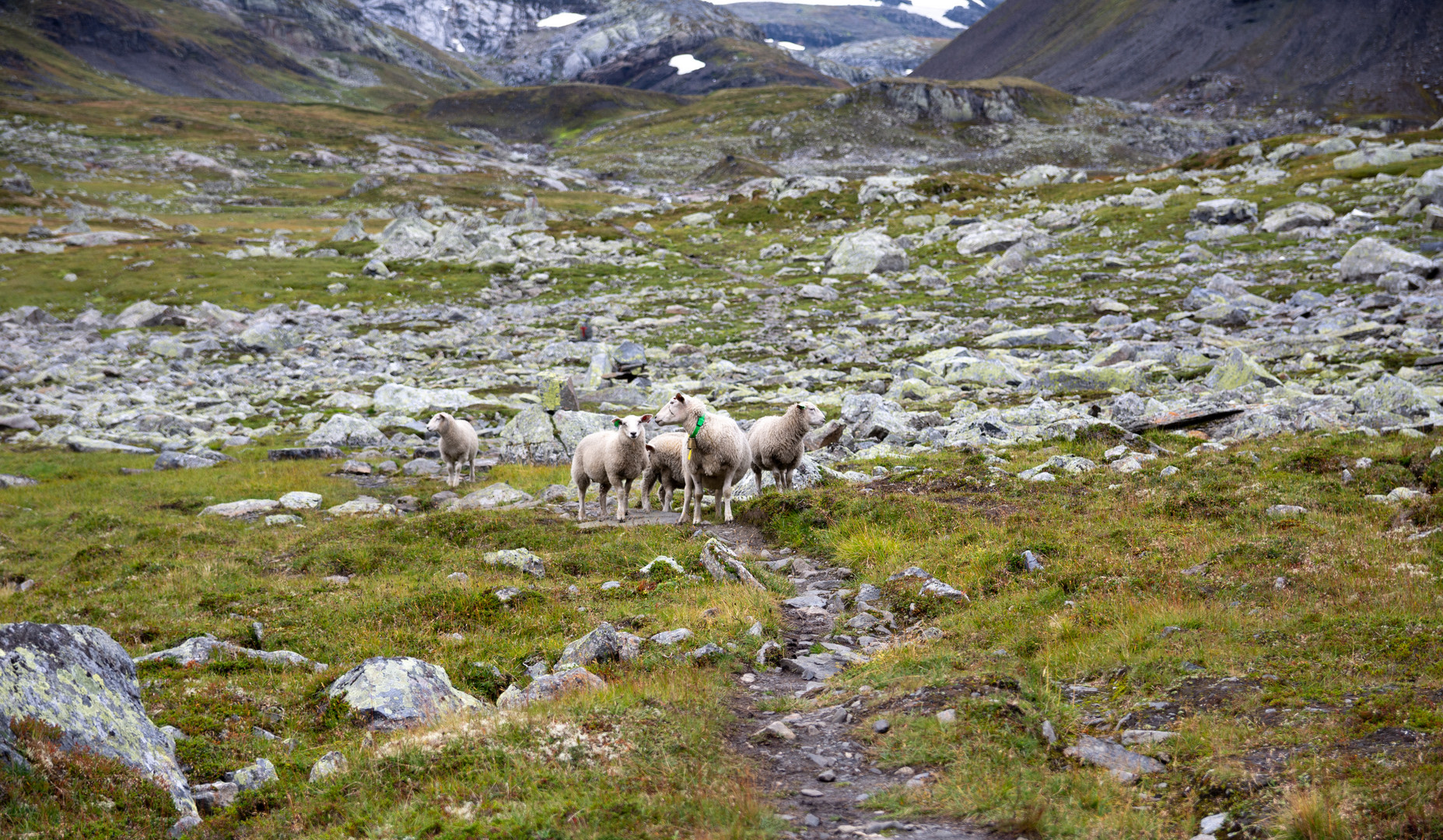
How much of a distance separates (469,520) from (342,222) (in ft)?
389

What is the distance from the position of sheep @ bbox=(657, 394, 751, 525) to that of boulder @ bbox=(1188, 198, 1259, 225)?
60316 mm

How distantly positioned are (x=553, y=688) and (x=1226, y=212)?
71.1 m

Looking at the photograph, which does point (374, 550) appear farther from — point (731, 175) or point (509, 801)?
point (731, 175)

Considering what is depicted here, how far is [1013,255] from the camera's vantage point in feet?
207

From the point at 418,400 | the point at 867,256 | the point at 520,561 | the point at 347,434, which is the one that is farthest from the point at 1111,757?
the point at 867,256

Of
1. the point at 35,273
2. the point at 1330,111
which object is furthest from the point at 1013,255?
the point at 1330,111

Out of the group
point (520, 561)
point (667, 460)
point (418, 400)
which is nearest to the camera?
point (520, 561)

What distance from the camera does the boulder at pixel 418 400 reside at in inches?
1515

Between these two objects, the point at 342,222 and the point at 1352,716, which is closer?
the point at 1352,716

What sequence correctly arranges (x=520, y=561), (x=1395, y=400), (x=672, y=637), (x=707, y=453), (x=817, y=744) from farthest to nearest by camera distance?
(x=1395, y=400), (x=707, y=453), (x=520, y=561), (x=672, y=637), (x=817, y=744)

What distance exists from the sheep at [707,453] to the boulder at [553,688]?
9067 mm

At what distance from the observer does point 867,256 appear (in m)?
70.4

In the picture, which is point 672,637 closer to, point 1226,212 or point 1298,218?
point 1298,218

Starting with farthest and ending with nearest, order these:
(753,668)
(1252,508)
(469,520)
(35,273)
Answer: (35,273)
(469,520)
(1252,508)
(753,668)
